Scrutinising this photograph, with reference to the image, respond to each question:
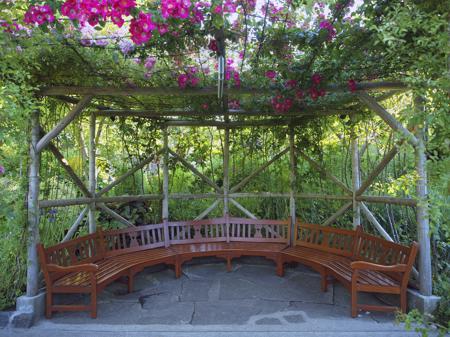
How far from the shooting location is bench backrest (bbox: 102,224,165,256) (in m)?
5.02

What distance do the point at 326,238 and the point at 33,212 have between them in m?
3.56

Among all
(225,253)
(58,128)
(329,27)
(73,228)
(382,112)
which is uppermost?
(329,27)

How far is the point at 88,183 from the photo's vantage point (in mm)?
5590

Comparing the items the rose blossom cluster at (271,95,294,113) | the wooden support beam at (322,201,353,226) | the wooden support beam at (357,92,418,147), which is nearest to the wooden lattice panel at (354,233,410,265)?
the wooden support beam at (322,201,353,226)

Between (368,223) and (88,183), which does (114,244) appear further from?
(368,223)

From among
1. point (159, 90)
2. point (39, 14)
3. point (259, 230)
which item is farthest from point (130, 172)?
point (39, 14)

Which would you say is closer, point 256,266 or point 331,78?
point 331,78

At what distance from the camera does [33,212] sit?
3.96m

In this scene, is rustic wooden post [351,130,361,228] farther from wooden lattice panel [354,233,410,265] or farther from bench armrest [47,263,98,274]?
bench armrest [47,263,98,274]

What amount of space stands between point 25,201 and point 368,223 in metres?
4.28

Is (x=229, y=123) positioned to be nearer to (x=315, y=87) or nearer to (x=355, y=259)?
(x=315, y=87)

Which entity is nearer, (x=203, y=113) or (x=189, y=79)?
(x=189, y=79)

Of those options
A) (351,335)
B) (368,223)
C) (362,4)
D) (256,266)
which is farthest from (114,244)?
(362,4)

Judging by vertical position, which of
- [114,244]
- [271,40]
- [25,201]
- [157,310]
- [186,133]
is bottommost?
[157,310]
